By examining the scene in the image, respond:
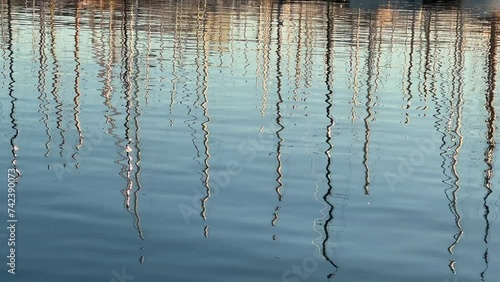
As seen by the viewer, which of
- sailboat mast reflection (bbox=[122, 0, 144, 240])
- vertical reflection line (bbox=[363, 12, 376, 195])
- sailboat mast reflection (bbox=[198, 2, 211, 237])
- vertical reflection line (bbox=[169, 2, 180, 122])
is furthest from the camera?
vertical reflection line (bbox=[169, 2, 180, 122])

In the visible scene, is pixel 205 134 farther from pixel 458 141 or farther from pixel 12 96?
pixel 12 96

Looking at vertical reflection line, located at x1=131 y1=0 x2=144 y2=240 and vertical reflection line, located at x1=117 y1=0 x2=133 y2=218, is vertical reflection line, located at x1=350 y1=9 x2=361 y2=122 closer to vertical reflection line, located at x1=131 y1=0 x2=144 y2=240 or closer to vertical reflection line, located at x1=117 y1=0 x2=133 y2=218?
vertical reflection line, located at x1=131 y1=0 x2=144 y2=240

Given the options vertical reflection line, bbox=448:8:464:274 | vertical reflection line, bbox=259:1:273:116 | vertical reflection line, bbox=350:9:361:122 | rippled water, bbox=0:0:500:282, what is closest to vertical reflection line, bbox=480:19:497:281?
rippled water, bbox=0:0:500:282

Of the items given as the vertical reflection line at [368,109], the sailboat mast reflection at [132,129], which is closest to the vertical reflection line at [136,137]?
the sailboat mast reflection at [132,129]

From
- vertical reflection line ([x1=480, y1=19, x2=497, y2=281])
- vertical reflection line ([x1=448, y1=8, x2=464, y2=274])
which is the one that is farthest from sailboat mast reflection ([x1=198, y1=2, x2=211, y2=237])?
vertical reflection line ([x1=480, y1=19, x2=497, y2=281])

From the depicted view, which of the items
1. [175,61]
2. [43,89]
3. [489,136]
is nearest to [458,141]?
[489,136]

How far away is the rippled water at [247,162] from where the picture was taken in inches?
543

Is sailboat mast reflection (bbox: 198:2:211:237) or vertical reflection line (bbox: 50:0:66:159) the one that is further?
vertical reflection line (bbox: 50:0:66:159)

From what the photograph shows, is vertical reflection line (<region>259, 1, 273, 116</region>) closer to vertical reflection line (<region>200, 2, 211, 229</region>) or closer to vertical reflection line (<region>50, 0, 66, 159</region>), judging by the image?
vertical reflection line (<region>200, 2, 211, 229</region>)

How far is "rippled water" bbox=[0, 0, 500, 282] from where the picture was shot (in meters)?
13.8

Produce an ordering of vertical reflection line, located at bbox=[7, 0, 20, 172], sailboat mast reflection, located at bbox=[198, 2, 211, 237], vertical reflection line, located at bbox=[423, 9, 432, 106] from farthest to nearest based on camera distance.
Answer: vertical reflection line, located at bbox=[423, 9, 432, 106]
vertical reflection line, located at bbox=[7, 0, 20, 172]
sailboat mast reflection, located at bbox=[198, 2, 211, 237]

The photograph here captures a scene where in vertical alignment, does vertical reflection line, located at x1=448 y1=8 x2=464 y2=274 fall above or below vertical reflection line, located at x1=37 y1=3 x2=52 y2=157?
below

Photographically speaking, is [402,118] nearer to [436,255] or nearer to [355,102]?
[355,102]

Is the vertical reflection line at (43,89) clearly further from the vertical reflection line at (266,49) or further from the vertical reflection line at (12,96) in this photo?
the vertical reflection line at (266,49)
